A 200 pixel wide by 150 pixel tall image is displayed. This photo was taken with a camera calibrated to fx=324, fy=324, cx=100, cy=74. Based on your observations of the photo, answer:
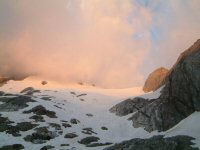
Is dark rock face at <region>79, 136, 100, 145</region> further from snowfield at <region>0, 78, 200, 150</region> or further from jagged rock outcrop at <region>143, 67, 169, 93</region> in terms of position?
jagged rock outcrop at <region>143, 67, 169, 93</region>

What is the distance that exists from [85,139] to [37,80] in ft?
429

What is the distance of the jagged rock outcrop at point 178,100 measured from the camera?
54.3m

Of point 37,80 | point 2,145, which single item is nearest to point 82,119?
point 2,145

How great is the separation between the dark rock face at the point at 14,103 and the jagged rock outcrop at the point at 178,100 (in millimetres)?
27718

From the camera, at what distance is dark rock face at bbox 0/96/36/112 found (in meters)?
75.9

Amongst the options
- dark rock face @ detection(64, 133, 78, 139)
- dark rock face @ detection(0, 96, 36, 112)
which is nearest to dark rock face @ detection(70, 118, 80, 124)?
dark rock face @ detection(64, 133, 78, 139)

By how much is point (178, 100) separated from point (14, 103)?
40057mm

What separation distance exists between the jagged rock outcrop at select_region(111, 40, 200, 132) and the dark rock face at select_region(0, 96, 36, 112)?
27718mm

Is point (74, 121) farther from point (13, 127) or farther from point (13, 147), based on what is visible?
point (13, 147)

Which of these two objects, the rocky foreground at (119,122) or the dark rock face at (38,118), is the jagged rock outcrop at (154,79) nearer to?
the rocky foreground at (119,122)

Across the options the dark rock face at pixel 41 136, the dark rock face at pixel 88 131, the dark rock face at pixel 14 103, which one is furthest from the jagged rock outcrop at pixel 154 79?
the dark rock face at pixel 41 136

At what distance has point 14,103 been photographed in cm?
7869

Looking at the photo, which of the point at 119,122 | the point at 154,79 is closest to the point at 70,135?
the point at 119,122

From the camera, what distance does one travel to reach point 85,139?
192 ft
